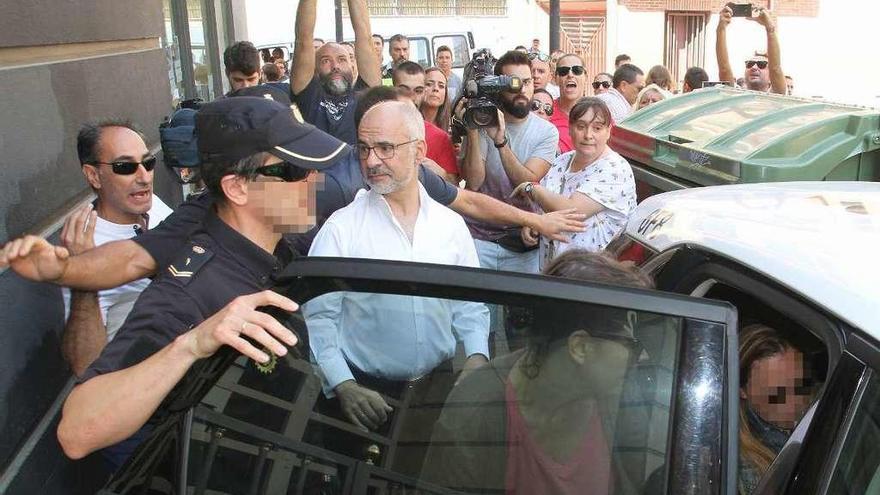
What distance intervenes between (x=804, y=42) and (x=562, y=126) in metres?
22.3

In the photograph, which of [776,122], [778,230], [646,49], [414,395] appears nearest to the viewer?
[414,395]

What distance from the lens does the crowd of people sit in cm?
175

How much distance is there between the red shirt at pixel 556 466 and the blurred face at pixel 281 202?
90 centimetres

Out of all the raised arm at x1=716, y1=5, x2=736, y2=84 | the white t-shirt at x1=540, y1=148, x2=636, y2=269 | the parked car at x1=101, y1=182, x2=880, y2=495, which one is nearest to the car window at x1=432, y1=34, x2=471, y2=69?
the raised arm at x1=716, y1=5, x2=736, y2=84

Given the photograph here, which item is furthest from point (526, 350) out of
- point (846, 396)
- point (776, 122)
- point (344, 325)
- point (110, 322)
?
point (776, 122)

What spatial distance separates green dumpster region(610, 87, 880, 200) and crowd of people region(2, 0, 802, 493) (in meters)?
0.54

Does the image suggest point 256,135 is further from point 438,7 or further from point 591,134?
point 438,7

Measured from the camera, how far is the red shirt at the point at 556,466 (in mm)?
1562

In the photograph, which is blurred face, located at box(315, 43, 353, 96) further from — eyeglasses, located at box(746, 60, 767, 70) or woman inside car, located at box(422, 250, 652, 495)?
eyeglasses, located at box(746, 60, 767, 70)

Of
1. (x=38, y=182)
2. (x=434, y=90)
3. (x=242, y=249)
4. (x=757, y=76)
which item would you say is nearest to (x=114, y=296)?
(x=38, y=182)

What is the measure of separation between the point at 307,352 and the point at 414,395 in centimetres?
24

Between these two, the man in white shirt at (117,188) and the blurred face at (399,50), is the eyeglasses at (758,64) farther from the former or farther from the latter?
the man in white shirt at (117,188)

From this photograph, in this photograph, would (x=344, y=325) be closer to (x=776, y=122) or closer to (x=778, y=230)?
(x=778, y=230)

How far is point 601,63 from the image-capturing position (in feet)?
80.7
